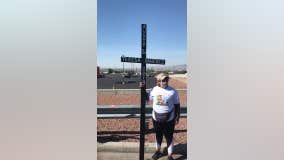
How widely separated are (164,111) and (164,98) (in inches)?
4.0

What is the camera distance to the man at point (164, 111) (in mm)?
3549

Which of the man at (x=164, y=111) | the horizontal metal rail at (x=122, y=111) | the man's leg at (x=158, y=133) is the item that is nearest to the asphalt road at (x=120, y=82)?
the man at (x=164, y=111)

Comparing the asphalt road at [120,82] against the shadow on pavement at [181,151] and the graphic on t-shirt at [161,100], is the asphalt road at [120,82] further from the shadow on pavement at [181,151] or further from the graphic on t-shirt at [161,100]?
the shadow on pavement at [181,151]

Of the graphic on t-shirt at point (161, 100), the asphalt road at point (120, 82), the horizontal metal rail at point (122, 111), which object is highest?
the asphalt road at point (120, 82)

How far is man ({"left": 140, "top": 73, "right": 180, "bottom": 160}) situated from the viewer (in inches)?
140

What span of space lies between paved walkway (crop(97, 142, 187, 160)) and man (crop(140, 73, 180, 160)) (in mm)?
46

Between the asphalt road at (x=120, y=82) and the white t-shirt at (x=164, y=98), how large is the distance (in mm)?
65

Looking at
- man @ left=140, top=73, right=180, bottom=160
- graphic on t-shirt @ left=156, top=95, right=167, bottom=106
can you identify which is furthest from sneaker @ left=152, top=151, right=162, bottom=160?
graphic on t-shirt @ left=156, top=95, right=167, bottom=106

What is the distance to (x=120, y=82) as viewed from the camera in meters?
3.54
